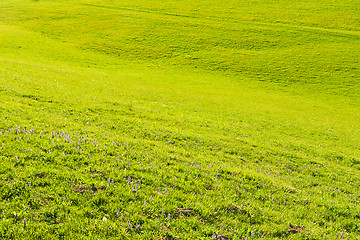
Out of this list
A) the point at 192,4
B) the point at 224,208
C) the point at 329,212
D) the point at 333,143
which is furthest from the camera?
the point at 192,4

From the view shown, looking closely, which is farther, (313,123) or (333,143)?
(313,123)

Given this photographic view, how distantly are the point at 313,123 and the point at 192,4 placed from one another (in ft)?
289

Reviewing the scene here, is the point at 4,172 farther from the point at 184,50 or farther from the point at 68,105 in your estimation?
the point at 184,50

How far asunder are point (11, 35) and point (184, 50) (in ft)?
148

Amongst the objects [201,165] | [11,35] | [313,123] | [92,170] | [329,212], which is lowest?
[313,123]

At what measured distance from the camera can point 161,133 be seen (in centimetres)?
1412

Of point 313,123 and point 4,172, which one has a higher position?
point 4,172

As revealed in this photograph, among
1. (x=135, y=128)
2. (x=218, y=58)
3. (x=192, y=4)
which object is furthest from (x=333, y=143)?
(x=192, y=4)

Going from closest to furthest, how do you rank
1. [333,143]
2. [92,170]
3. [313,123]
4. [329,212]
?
1. [92,170]
2. [329,212]
3. [333,143]
4. [313,123]

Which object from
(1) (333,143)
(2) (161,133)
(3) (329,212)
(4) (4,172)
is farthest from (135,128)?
(1) (333,143)

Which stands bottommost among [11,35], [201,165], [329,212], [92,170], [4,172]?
[329,212]

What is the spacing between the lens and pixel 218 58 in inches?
2463

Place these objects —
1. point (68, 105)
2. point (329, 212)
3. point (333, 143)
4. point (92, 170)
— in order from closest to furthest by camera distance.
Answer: point (92, 170) → point (329, 212) → point (68, 105) → point (333, 143)

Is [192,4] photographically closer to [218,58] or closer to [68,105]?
[218,58]
